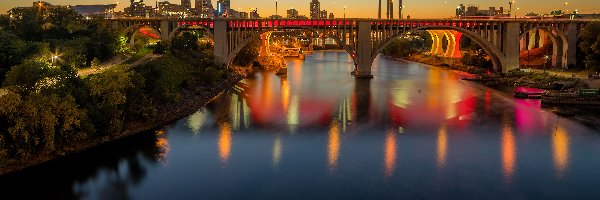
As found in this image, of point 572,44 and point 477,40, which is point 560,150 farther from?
point 572,44

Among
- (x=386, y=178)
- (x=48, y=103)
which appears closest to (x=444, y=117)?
(x=386, y=178)

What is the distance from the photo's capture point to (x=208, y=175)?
23219 millimetres

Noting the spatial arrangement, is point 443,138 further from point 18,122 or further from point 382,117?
point 18,122

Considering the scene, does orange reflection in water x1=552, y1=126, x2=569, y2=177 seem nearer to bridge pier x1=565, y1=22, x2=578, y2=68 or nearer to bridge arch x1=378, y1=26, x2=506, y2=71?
bridge arch x1=378, y1=26, x2=506, y2=71

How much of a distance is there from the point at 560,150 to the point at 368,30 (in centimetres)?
3529

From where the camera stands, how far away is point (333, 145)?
28.4m

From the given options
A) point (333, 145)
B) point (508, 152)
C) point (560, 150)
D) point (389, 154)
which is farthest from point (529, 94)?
point (333, 145)

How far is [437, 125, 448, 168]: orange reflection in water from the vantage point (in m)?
25.0

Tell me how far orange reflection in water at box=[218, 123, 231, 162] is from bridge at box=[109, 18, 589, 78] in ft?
93.3

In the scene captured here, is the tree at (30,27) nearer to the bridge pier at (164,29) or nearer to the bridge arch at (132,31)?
the bridge arch at (132,31)

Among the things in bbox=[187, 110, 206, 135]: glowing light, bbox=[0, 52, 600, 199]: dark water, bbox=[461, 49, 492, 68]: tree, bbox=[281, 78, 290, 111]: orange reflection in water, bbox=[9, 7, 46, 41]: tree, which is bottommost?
bbox=[0, 52, 600, 199]: dark water

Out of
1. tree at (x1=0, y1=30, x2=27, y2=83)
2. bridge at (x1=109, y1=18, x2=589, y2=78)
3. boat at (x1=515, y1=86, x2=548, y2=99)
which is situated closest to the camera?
tree at (x1=0, y1=30, x2=27, y2=83)

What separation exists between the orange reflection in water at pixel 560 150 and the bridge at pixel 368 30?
102 ft

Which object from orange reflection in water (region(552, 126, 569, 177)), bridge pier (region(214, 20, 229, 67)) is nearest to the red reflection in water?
orange reflection in water (region(552, 126, 569, 177))
